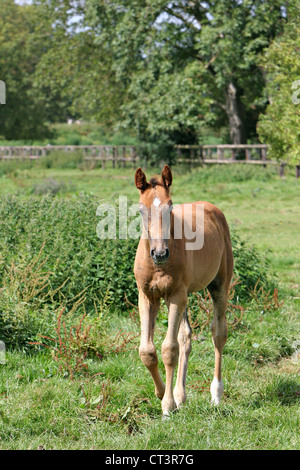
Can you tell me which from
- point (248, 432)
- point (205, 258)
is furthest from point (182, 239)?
point (248, 432)

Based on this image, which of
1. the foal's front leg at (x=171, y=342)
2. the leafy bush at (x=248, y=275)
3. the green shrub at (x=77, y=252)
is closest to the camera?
the foal's front leg at (x=171, y=342)

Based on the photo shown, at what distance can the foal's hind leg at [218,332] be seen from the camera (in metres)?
4.73

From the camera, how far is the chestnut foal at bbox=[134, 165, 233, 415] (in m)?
3.91

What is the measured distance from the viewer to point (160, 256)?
376 cm

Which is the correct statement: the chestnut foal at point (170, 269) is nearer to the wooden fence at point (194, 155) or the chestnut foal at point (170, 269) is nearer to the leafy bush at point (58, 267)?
the leafy bush at point (58, 267)

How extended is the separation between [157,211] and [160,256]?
33cm

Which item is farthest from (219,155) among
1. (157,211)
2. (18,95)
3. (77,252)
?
(18,95)

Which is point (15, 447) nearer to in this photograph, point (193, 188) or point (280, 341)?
point (280, 341)

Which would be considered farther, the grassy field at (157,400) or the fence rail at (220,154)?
the fence rail at (220,154)

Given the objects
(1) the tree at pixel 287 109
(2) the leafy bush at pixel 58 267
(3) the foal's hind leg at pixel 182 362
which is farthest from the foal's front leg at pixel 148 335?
(1) the tree at pixel 287 109

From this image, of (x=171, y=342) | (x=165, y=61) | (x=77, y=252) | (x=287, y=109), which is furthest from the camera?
(x=165, y=61)

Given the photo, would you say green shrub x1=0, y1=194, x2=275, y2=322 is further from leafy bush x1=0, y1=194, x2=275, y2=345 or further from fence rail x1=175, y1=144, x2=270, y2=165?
fence rail x1=175, y1=144, x2=270, y2=165

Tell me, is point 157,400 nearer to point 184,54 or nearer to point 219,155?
point 219,155
